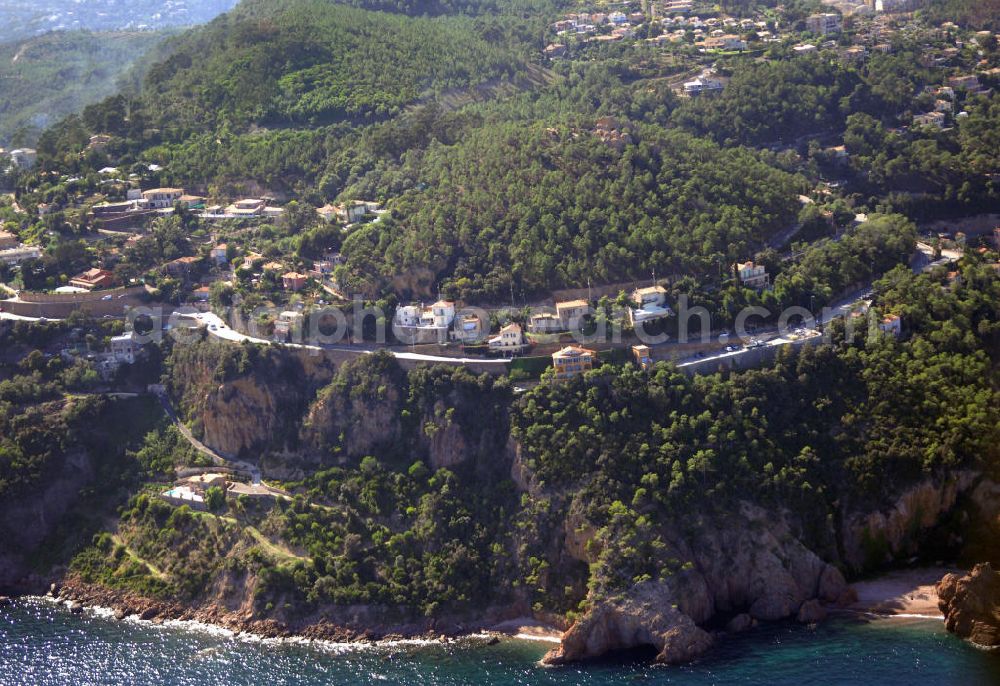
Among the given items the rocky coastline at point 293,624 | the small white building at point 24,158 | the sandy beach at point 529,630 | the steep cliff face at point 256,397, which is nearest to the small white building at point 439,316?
Result: the steep cliff face at point 256,397

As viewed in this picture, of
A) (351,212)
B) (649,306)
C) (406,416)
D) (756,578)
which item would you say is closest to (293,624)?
(406,416)

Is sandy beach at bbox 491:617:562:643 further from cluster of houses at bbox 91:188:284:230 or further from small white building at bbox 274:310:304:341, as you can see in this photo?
cluster of houses at bbox 91:188:284:230

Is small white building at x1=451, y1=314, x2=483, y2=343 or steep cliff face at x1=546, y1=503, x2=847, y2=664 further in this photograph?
small white building at x1=451, y1=314, x2=483, y2=343

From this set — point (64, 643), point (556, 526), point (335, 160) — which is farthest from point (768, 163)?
point (64, 643)

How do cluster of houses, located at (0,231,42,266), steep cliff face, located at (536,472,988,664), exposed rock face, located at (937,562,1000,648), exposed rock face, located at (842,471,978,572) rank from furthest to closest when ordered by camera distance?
cluster of houses, located at (0,231,42,266) < exposed rock face, located at (842,471,978,572) < steep cliff face, located at (536,472,988,664) < exposed rock face, located at (937,562,1000,648)

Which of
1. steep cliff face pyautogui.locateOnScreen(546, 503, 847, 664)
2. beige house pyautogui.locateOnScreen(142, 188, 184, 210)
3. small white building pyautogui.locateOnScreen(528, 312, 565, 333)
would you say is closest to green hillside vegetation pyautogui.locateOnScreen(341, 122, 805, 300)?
small white building pyautogui.locateOnScreen(528, 312, 565, 333)

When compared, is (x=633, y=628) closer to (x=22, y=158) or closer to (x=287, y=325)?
(x=287, y=325)

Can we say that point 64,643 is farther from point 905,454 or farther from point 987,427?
point 987,427
